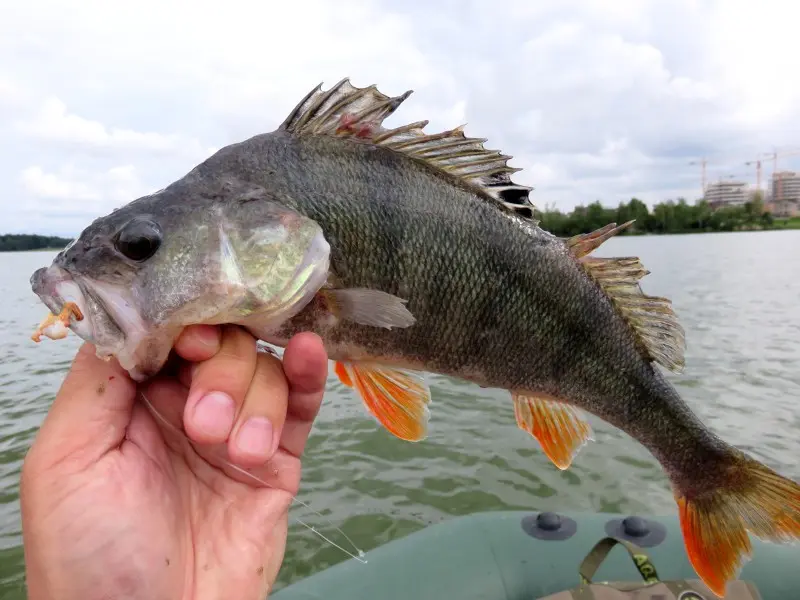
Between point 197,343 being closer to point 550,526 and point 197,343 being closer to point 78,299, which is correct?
point 78,299

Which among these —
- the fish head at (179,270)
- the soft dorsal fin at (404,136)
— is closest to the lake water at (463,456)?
the fish head at (179,270)

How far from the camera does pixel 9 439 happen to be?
27.9 ft

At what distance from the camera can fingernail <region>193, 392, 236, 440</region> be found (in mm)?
1556

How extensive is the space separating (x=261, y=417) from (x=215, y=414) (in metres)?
0.15

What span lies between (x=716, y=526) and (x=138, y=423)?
8.49ft

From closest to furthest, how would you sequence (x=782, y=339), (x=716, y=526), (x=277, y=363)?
(x=277, y=363)
(x=716, y=526)
(x=782, y=339)

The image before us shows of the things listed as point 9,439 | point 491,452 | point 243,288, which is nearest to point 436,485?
point 491,452

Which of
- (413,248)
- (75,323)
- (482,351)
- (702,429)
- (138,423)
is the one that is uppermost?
(413,248)

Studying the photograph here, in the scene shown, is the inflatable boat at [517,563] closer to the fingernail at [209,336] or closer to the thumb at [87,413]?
the thumb at [87,413]

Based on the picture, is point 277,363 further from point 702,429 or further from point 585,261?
point 702,429

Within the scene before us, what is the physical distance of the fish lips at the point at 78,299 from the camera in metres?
1.55

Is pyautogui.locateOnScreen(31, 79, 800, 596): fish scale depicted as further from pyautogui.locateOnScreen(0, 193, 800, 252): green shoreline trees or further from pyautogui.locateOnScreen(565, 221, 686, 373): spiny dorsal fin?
pyautogui.locateOnScreen(0, 193, 800, 252): green shoreline trees

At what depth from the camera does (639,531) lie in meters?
3.91

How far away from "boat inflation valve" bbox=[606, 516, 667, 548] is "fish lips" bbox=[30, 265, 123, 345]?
148 inches
